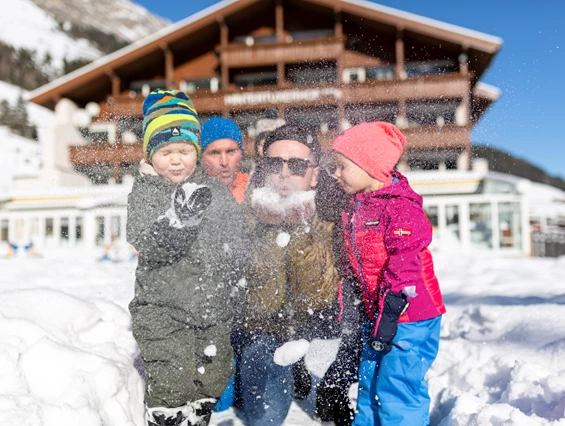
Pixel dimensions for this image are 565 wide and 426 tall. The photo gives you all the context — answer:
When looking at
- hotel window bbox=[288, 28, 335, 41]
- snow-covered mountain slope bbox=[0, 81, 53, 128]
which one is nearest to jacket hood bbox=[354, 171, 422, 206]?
hotel window bbox=[288, 28, 335, 41]

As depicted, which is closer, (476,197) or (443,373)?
(443,373)

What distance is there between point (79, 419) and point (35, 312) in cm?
75

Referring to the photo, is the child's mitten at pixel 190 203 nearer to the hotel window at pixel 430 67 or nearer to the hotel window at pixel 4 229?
the hotel window at pixel 430 67

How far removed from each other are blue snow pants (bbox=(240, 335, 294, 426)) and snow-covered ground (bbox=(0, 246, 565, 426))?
16 centimetres

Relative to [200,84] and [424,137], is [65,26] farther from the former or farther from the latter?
[424,137]

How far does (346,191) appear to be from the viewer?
2189mm

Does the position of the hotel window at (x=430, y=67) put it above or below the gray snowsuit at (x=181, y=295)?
above

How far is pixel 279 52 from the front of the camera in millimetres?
18031

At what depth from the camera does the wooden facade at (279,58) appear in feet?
53.7

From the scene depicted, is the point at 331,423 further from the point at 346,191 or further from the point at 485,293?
the point at 485,293

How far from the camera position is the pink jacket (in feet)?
6.25

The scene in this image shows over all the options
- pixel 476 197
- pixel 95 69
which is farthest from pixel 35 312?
pixel 95 69

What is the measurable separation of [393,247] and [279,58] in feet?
56.6

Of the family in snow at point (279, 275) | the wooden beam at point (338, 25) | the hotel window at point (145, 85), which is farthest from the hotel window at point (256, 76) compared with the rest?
the family in snow at point (279, 275)
